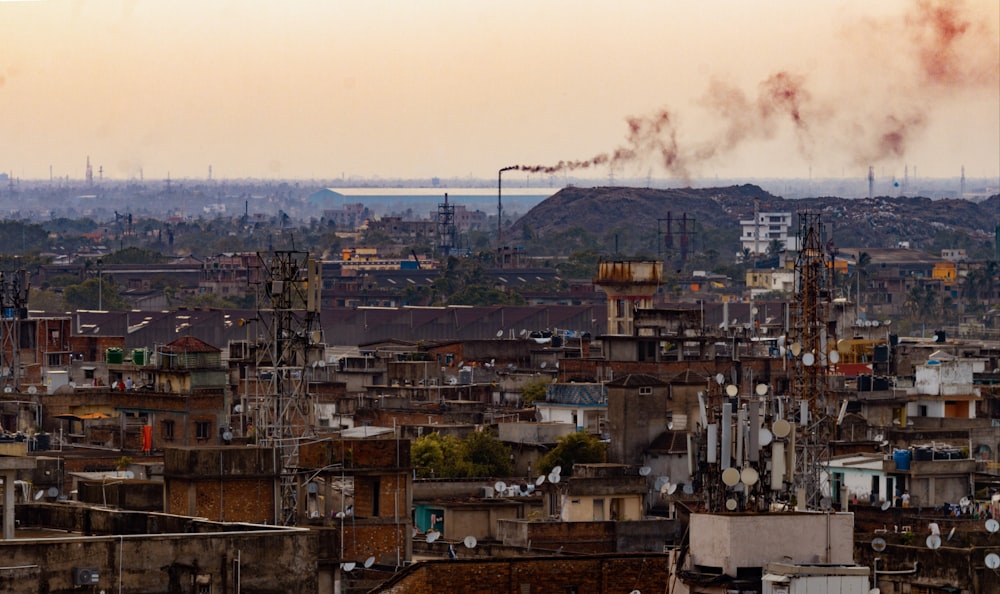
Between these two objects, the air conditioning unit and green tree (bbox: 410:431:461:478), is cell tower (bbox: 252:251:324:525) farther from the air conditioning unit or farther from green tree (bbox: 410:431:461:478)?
green tree (bbox: 410:431:461:478)

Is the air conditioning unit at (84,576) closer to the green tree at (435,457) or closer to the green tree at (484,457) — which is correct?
the green tree at (435,457)

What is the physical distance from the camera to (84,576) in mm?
15945

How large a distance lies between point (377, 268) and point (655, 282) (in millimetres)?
80003

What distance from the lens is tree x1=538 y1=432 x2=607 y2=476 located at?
4012 cm

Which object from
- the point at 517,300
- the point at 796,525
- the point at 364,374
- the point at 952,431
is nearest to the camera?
the point at 796,525

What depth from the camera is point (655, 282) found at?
7662 centimetres

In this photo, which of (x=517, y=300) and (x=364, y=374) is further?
(x=517, y=300)

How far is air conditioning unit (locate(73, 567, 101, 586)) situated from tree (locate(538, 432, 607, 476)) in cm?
2390

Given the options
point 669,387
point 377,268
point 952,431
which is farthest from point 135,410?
point 377,268

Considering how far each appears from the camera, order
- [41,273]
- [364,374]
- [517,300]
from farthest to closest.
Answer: [41,273] → [517,300] → [364,374]

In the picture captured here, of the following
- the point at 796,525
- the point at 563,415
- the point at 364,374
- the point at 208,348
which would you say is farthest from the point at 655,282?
the point at 796,525

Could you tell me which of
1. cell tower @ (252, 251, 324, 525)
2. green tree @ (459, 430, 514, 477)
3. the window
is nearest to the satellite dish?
cell tower @ (252, 251, 324, 525)

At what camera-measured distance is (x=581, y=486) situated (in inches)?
1300

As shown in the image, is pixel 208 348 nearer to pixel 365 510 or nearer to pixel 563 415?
pixel 563 415
